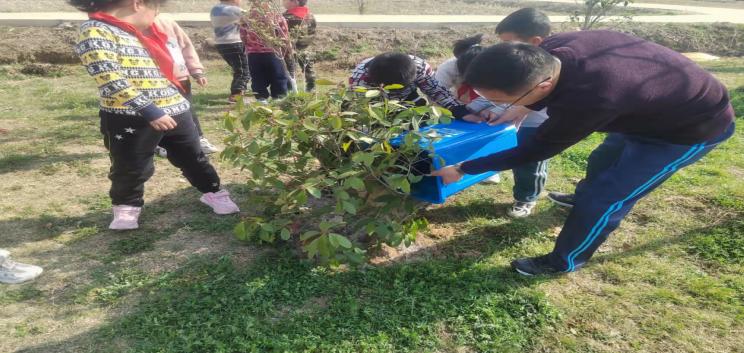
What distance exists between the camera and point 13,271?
2.38 m

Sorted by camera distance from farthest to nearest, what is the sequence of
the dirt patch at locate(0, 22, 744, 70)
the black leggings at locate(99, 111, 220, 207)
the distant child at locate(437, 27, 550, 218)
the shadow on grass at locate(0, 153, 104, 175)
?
the dirt patch at locate(0, 22, 744, 70) < the shadow on grass at locate(0, 153, 104, 175) < the distant child at locate(437, 27, 550, 218) < the black leggings at locate(99, 111, 220, 207)

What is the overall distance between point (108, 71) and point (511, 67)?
1.85 m

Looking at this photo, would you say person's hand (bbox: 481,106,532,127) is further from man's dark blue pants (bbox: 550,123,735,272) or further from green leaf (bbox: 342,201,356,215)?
green leaf (bbox: 342,201,356,215)

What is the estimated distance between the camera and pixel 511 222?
301 cm

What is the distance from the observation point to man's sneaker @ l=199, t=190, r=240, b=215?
3.03m

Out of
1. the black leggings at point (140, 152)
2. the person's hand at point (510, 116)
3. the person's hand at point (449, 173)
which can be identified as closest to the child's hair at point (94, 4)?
the black leggings at point (140, 152)

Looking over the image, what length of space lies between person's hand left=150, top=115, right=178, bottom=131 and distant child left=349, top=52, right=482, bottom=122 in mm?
919

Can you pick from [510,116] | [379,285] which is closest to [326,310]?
[379,285]

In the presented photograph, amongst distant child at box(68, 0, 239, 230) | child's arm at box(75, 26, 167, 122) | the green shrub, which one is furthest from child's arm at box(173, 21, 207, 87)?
the green shrub

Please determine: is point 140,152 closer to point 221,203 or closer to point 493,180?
point 221,203

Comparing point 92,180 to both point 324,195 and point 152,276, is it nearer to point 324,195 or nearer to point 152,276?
point 152,276

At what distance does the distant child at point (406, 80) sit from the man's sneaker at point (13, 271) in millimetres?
1793

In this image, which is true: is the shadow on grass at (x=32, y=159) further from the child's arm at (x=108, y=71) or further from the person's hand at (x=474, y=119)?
the person's hand at (x=474, y=119)

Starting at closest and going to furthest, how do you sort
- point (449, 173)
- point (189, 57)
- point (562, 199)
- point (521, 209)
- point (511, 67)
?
point (511, 67)
point (449, 173)
point (521, 209)
point (562, 199)
point (189, 57)
